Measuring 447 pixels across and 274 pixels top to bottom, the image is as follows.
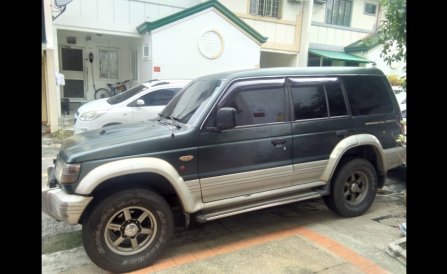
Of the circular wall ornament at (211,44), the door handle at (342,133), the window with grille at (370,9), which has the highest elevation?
the window with grille at (370,9)

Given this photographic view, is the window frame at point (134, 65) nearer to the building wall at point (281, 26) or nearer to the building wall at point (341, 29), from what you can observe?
the building wall at point (281, 26)

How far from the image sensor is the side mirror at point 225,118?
3594mm

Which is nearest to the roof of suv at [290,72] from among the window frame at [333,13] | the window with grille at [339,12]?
the window frame at [333,13]

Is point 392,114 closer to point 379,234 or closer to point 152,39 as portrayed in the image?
point 379,234

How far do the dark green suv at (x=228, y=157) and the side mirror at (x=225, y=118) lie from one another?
0.01 meters

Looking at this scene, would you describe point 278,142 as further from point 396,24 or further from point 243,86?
point 396,24

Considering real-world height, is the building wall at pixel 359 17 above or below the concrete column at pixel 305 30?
above

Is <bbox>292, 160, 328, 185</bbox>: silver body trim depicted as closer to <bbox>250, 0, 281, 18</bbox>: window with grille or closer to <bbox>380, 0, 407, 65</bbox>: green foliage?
<bbox>380, 0, 407, 65</bbox>: green foliage

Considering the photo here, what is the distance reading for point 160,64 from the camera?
522 inches

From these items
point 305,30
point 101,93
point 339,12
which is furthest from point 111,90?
point 339,12

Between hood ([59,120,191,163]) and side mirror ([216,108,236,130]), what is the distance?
13.2 inches

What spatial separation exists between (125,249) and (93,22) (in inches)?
474

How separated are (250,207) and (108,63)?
1361 centimetres
